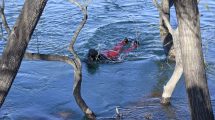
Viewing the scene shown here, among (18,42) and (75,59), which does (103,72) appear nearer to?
(75,59)

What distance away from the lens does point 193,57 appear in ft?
19.9

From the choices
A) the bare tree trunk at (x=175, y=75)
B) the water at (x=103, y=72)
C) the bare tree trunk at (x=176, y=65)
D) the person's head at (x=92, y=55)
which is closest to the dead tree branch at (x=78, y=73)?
the water at (x=103, y=72)

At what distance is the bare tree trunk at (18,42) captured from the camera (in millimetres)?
5297

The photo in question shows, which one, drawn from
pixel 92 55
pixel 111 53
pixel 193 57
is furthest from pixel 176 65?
pixel 111 53

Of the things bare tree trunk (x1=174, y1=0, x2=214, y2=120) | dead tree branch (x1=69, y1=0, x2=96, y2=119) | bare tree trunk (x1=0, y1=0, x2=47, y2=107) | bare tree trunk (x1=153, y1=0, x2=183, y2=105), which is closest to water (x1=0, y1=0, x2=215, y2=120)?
bare tree trunk (x1=153, y1=0, x2=183, y2=105)

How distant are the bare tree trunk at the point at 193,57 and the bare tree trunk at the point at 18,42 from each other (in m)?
1.80

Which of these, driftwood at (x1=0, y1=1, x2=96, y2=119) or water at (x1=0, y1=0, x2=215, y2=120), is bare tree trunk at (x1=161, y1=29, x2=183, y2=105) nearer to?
water at (x1=0, y1=0, x2=215, y2=120)

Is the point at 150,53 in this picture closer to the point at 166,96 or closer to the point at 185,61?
the point at 166,96

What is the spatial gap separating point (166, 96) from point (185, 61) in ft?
20.7

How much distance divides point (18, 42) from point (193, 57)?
2202mm

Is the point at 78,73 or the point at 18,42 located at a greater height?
the point at 18,42

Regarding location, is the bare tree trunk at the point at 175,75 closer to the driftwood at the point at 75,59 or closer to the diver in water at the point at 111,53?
the driftwood at the point at 75,59

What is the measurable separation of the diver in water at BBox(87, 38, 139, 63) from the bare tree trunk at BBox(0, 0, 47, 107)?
10.6 metres

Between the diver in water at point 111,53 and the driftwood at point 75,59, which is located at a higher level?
the driftwood at point 75,59
